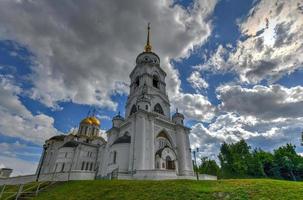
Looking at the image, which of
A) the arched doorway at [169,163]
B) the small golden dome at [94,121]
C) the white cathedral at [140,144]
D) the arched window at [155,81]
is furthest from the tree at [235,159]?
the small golden dome at [94,121]

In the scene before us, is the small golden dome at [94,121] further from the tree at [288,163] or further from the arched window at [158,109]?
the tree at [288,163]

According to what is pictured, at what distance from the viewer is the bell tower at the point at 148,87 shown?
34.4 metres

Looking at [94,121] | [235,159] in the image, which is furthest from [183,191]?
[94,121]

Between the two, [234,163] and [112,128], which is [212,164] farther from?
[112,128]

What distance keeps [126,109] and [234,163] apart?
3062cm

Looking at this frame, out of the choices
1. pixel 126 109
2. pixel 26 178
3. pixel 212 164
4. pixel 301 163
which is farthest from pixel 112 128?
pixel 301 163

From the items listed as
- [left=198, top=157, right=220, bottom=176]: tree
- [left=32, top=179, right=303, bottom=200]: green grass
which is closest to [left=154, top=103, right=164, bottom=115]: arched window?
[left=32, top=179, right=303, bottom=200]: green grass

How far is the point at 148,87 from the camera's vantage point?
36031 millimetres

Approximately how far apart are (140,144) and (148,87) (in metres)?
13.5

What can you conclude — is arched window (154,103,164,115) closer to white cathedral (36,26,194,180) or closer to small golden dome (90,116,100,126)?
white cathedral (36,26,194,180)

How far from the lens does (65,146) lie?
3822 centimetres

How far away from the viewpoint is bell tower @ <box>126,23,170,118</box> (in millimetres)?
34406

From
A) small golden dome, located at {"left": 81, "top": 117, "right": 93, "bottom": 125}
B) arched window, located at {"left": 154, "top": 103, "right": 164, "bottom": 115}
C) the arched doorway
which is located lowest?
the arched doorway

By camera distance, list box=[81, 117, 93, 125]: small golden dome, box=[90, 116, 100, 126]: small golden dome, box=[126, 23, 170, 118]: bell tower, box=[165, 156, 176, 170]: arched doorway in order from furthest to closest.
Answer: box=[90, 116, 100, 126]: small golden dome → box=[81, 117, 93, 125]: small golden dome → box=[126, 23, 170, 118]: bell tower → box=[165, 156, 176, 170]: arched doorway
